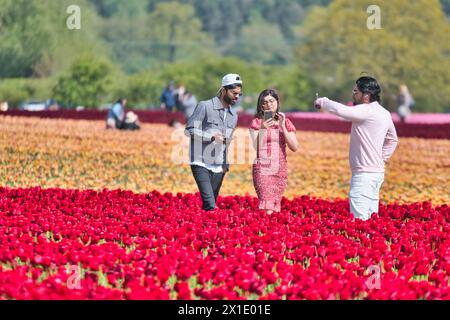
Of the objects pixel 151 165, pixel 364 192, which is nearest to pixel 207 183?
pixel 364 192

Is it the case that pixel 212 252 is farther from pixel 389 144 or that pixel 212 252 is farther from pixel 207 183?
pixel 389 144

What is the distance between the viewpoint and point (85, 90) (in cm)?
4103

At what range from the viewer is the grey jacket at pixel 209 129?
383 inches

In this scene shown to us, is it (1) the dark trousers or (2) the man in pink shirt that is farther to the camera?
(1) the dark trousers

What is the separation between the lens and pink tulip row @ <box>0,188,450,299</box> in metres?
6.16

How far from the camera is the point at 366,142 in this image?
376 inches

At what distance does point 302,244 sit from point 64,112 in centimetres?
2466

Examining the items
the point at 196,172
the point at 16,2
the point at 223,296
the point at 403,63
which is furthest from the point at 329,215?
the point at 403,63

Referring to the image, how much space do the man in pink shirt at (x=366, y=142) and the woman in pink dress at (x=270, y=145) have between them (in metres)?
0.59

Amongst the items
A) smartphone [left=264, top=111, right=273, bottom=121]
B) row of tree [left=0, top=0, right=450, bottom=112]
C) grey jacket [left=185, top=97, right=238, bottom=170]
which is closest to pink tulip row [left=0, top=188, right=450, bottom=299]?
grey jacket [left=185, top=97, right=238, bottom=170]

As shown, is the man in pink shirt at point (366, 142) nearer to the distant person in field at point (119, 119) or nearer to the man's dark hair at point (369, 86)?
the man's dark hair at point (369, 86)

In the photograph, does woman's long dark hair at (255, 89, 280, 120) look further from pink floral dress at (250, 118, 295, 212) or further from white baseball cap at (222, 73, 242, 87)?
white baseball cap at (222, 73, 242, 87)

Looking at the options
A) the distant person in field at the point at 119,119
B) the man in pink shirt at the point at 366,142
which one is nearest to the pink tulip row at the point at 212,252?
the man in pink shirt at the point at 366,142

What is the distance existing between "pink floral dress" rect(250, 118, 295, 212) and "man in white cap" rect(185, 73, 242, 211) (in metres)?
0.36
